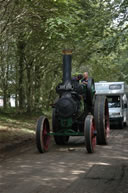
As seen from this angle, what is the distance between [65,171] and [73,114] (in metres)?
3.32

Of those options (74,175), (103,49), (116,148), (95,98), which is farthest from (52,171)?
(103,49)

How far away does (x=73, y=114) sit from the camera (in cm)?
1069

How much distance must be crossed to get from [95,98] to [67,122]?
189 cm

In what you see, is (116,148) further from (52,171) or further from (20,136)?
(20,136)

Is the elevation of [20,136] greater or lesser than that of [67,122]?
lesser

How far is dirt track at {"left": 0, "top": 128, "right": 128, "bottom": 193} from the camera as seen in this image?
6.16 metres

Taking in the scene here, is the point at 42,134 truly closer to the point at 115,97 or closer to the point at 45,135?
the point at 45,135

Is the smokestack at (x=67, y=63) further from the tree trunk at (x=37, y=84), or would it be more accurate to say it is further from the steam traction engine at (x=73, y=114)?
the tree trunk at (x=37, y=84)

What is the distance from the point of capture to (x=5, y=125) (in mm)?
17547

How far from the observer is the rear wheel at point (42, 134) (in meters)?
10.2

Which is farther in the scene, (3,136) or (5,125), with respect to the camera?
(5,125)

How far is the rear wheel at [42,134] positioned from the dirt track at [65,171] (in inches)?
9.4

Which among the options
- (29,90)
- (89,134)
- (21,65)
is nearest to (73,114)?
(89,134)

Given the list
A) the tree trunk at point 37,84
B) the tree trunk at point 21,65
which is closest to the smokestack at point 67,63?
the tree trunk at point 21,65
